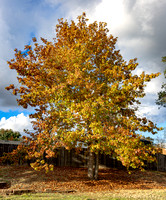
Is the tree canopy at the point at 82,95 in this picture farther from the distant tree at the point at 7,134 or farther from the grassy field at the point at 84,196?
the distant tree at the point at 7,134

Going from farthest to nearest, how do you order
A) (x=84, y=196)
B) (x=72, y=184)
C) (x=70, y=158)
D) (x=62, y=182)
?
1. (x=70, y=158)
2. (x=62, y=182)
3. (x=72, y=184)
4. (x=84, y=196)

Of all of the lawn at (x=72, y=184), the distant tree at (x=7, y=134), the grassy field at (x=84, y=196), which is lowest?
the lawn at (x=72, y=184)

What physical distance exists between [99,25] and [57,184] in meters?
10.2

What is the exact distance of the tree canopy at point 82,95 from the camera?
1056 centimetres

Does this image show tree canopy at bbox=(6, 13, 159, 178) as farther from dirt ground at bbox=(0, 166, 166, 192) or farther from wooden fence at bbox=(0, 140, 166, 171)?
wooden fence at bbox=(0, 140, 166, 171)

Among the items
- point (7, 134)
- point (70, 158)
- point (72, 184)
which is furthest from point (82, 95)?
point (7, 134)

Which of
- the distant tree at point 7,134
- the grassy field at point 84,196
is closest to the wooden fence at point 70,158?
the grassy field at point 84,196

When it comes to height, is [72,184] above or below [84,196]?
below

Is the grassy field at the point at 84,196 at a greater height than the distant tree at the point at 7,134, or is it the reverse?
the distant tree at the point at 7,134

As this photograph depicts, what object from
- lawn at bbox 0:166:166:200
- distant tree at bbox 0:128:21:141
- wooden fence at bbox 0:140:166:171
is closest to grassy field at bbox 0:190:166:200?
lawn at bbox 0:166:166:200

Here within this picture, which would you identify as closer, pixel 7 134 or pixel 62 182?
pixel 62 182

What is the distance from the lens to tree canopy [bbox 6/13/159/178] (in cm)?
1056

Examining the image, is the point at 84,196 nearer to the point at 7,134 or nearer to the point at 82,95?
the point at 82,95

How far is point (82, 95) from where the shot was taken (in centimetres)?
1236
